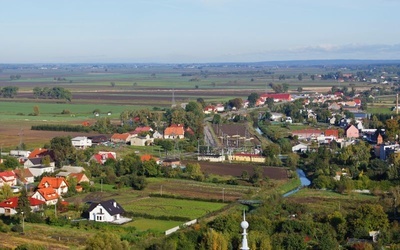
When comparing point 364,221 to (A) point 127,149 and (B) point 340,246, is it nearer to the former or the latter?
(B) point 340,246

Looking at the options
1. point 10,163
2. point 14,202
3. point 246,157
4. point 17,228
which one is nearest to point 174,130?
point 246,157

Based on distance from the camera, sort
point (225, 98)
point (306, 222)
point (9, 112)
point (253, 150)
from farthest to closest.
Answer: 1. point (225, 98)
2. point (9, 112)
3. point (253, 150)
4. point (306, 222)

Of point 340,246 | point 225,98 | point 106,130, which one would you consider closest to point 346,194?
point 340,246

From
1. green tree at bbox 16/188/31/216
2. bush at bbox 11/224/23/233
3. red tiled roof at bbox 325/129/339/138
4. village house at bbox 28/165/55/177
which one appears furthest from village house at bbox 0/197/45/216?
red tiled roof at bbox 325/129/339/138

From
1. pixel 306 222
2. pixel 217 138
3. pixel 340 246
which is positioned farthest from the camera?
pixel 217 138

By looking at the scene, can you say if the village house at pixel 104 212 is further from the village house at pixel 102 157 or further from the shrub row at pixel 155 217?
the village house at pixel 102 157

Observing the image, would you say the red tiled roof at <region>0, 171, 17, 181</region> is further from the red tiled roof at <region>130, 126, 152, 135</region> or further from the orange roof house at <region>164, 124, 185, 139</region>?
the orange roof house at <region>164, 124, 185, 139</region>

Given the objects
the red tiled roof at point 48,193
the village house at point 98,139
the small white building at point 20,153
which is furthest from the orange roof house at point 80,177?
the village house at point 98,139
